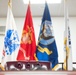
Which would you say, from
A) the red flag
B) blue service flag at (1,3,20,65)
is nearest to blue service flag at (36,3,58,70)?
the red flag

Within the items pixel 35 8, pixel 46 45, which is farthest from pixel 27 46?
pixel 35 8

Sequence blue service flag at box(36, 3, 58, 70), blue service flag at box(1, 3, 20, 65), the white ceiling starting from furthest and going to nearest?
the white ceiling → blue service flag at box(1, 3, 20, 65) → blue service flag at box(36, 3, 58, 70)

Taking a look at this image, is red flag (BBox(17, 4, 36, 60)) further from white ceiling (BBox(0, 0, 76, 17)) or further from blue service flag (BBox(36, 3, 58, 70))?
white ceiling (BBox(0, 0, 76, 17))

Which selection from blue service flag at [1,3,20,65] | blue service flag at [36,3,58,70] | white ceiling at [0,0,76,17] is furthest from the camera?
white ceiling at [0,0,76,17]

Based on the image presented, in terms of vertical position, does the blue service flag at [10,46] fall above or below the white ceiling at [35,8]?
below

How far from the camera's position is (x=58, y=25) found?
5605mm

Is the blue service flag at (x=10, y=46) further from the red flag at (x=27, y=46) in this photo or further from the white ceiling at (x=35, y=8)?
→ the white ceiling at (x=35, y=8)

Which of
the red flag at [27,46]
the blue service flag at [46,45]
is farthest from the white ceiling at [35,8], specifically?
the blue service flag at [46,45]

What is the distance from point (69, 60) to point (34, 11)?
378cm

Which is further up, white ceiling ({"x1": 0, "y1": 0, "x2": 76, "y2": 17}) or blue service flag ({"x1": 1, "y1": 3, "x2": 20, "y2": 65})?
white ceiling ({"x1": 0, "y1": 0, "x2": 76, "y2": 17})

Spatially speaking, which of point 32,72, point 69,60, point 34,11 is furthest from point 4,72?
point 34,11

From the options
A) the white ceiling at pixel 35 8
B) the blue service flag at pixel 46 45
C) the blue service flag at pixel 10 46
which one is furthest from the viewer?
the white ceiling at pixel 35 8

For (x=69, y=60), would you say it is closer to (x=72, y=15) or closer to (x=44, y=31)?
(x=44, y=31)

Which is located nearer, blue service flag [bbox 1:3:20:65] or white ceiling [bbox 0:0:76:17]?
blue service flag [bbox 1:3:20:65]
